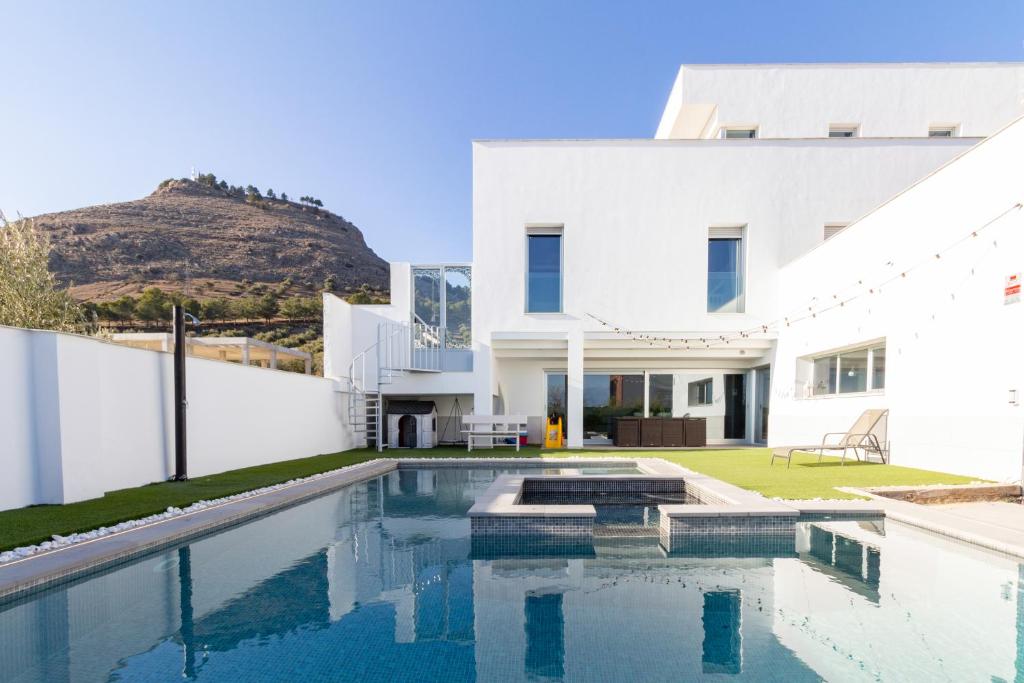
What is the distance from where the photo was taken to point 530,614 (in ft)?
10.4

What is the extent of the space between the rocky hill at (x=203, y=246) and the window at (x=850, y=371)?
39364 mm

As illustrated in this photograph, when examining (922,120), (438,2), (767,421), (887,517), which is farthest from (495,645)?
(922,120)

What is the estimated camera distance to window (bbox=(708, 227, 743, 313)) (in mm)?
12328

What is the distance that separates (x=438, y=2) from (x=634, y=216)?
9.20m

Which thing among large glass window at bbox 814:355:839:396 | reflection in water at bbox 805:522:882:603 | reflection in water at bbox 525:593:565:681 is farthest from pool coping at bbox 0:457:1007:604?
large glass window at bbox 814:355:839:396

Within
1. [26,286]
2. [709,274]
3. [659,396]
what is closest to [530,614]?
[709,274]

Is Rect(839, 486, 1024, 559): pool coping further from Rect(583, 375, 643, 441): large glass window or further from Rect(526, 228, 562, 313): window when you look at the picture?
Rect(583, 375, 643, 441): large glass window

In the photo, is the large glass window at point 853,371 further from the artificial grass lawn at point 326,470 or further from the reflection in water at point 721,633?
the reflection in water at point 721,633

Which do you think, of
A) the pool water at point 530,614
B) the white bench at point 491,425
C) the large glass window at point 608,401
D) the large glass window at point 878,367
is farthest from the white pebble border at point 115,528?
the large glass window at point 878,367

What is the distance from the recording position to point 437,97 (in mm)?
19812

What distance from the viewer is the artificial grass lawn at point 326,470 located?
4.57 metres

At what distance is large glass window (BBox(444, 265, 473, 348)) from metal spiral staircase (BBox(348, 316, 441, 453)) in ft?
1.21

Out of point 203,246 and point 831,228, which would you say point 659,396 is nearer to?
point 831,228

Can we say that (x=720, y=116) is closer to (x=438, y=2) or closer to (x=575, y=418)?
(x=438, y=2)
